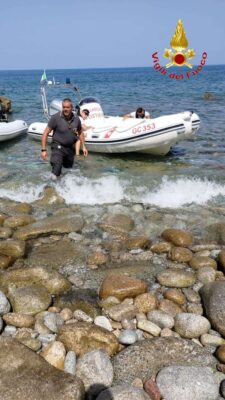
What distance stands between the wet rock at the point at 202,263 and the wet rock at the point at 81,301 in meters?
1.43

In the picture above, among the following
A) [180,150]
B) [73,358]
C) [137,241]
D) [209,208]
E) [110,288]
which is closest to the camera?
[73,358]

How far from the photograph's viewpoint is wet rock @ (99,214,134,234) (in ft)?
21.2

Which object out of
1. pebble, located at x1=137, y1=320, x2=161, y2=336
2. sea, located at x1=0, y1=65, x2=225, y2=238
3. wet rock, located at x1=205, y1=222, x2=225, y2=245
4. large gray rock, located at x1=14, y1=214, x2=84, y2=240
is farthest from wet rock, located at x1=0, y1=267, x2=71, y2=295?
sea, located at x1=0, y1=65, x2=225, y2=238

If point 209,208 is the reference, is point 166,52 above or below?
above

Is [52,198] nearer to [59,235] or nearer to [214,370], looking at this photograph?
[59,235]

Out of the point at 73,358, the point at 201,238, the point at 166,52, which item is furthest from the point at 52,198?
the point at 73,358

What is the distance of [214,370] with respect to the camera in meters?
3.36

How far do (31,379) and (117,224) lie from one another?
4001 mm

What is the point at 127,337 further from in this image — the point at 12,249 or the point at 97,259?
the point at 12,249

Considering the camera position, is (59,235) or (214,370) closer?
(214,370)

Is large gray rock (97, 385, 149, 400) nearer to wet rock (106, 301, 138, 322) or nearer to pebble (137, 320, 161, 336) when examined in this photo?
pebble (137, 320, 161, 336)

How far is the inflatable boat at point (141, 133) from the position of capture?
10.8m

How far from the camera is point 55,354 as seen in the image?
3.38m

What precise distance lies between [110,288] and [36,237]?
2.02m
